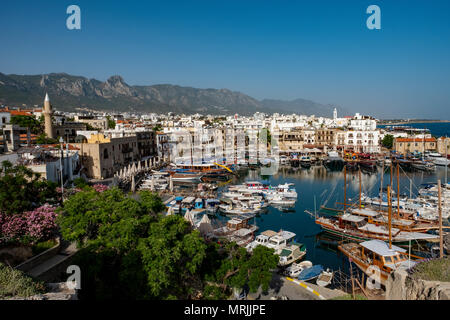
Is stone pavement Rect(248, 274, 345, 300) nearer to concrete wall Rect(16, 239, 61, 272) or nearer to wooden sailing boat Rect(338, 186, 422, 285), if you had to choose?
wooden sailing boat Rect(338, 186, 422, 285)

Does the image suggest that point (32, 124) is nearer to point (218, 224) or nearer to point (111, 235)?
point (218, 224)

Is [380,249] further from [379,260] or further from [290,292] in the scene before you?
[290,292]

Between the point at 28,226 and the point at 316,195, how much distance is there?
1112 inches

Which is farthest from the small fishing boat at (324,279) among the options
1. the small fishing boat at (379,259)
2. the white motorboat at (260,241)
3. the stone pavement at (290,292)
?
the white motorboat at (260,241)

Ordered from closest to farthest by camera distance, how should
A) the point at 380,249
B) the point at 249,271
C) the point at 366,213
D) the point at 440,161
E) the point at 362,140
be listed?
the point at 249,271
the point at 380,249
the point at 366,213
the point at 440,161
the point at 362,140

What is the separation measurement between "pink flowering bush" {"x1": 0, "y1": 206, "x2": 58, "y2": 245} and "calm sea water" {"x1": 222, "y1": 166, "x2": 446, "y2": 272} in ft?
46.1

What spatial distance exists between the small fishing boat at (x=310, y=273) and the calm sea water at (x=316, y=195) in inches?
86.9

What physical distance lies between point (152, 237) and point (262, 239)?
1064 cm

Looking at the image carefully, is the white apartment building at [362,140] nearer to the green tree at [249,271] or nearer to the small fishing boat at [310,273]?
the small fishing boat at [310,273]

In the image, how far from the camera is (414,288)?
6.98 metres

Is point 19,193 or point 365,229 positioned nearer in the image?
point 19,193

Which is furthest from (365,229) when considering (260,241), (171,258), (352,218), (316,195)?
(171,258)
